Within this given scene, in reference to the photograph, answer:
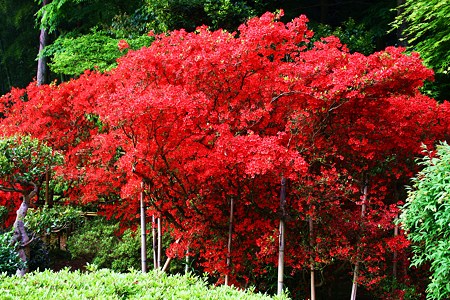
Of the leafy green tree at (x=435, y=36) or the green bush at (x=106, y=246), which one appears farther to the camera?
the leafy green tree at (x=435, y=36)

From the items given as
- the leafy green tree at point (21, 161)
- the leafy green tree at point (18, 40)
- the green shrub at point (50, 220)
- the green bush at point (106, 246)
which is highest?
the leafy green tree at point (18, 40)

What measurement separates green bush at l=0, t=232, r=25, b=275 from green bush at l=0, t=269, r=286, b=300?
2.30 meters

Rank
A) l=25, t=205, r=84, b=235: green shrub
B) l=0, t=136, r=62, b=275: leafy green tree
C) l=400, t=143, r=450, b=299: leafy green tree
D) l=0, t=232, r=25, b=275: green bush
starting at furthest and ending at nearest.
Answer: l=25, t=205, r=84, b=235: green shrub, l=0, t=136, r=62, b=275: leafy green tree, l=0, t=232, r=25, b=275: green bush, l=400, t=143, r=450, b=299: leafy green tree

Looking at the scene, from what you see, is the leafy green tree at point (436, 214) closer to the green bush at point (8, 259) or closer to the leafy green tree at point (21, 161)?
the leafy green tree at point (21, 161)

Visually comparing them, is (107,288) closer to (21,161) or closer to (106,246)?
(21,161)

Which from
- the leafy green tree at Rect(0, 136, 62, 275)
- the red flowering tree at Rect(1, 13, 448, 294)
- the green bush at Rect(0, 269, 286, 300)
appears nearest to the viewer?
the green bush at Rect(0, 269, 286, 300)

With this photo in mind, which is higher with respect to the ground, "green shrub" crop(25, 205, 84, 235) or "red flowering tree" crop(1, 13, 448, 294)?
"red flowering tree" crop(1, 13, 448, 294)

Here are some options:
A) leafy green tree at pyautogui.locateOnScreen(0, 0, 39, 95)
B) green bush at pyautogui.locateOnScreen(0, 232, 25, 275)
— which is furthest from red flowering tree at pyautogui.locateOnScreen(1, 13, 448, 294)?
leafy green tree at pyautogui.locateOnScreen(0, 0, 39, 95)

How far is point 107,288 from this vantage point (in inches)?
147

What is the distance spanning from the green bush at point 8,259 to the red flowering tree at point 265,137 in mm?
1583

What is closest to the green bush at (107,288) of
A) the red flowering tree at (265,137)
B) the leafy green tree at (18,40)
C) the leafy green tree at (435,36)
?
the red flowering tree at (265,137)

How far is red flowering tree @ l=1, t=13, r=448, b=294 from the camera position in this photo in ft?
19.3

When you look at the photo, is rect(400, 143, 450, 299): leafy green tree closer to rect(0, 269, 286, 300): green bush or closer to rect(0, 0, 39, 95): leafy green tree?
rect(0, 269, 286, 300): green bush

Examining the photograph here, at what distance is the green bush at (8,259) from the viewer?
20.4 ft
